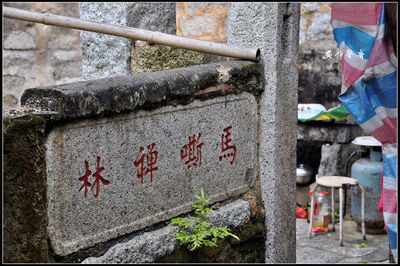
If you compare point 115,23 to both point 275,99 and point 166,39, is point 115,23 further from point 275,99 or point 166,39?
point 275,99

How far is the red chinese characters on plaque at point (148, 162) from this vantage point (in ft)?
8.64

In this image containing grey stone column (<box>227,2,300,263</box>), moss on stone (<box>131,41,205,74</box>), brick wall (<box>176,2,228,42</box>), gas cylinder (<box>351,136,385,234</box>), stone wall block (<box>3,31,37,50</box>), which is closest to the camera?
grey stone column (<box>227,2,300,263</box>)

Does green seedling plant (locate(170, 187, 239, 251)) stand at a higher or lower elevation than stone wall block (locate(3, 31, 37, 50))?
lower

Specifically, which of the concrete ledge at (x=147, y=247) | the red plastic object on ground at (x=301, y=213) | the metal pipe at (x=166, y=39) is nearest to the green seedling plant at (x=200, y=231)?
the concrete ledge at (x=147, y=247)

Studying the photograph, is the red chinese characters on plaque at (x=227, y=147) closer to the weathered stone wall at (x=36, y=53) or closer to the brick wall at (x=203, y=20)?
the weathered stone wall at (x=36, y=53)

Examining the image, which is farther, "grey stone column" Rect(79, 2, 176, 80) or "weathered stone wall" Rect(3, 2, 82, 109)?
"weathered stone wall" Rect(3, 2, 82, 109)

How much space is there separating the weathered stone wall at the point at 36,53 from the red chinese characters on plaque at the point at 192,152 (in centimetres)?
257

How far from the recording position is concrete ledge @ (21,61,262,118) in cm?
226

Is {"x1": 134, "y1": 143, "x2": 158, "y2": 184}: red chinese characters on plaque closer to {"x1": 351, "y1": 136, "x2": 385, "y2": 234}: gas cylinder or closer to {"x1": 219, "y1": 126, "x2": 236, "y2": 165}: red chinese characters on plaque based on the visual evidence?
{"x1": 219, "y1": 126, "x2": 236, "y2": 165}: red chinese characters on plaque

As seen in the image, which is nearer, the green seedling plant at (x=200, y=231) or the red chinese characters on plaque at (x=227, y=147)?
the green seedling plant at (x=200, y=231)

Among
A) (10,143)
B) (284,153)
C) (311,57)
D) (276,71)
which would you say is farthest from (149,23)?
(311,57)

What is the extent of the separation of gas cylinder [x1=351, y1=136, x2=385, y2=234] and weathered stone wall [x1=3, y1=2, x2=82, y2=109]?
3108mm

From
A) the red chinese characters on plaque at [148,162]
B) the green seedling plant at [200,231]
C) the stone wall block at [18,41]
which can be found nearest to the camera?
the red chinese characters on plaque at [148,162]

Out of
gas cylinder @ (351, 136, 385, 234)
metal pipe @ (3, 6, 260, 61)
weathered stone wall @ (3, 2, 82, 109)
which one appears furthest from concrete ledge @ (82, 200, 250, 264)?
gas cylinder @ (351, 136, 385, 234)
